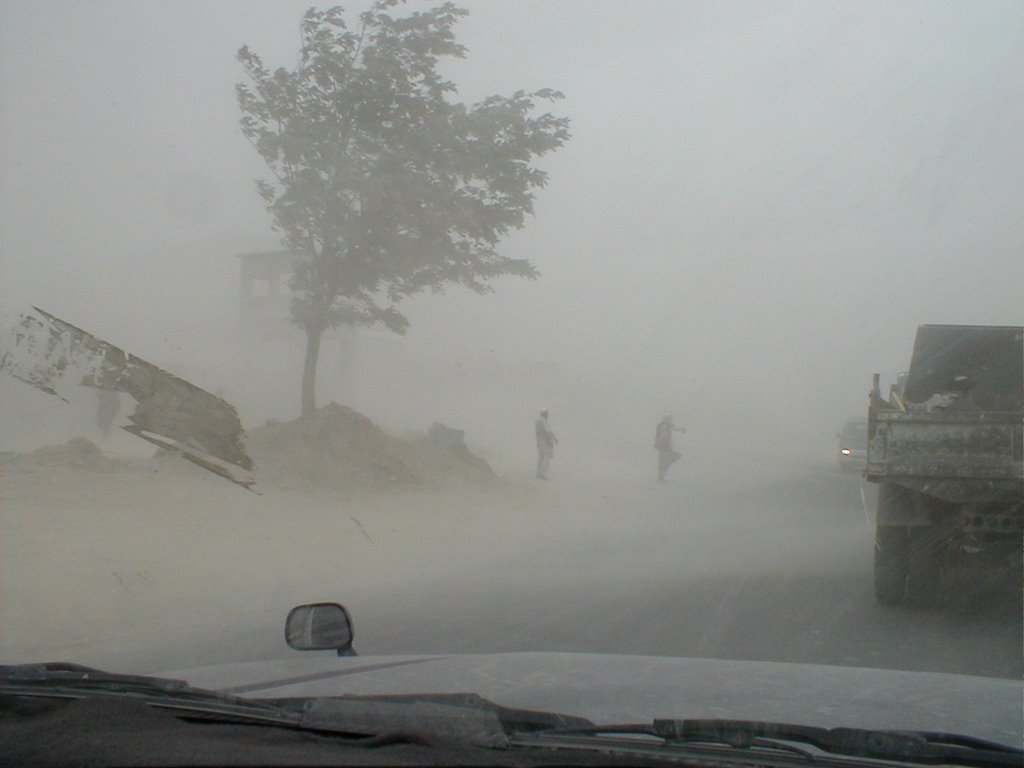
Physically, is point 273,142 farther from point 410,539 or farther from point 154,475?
point 410,539

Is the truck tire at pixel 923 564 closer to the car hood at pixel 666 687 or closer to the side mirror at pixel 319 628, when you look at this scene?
the car hood at pixel 666 687

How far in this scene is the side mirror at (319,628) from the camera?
12.8 ft

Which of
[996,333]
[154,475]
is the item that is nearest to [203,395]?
[154,475]

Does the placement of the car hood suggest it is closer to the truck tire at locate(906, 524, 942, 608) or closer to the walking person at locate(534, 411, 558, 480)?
the truck tire at locate(906, 524, 942, 608)

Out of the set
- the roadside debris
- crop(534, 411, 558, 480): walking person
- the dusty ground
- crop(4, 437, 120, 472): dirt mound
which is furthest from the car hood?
crop(534, 411, 558, 480): walking person

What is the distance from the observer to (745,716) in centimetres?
310

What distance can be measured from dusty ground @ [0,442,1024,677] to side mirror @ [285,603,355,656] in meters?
3.04

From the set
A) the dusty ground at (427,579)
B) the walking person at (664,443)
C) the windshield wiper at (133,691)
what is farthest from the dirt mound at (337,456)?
the windshield wiper at (133,691)

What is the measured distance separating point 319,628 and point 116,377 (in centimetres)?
455

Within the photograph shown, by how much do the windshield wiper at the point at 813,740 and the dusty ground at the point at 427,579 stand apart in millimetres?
4068

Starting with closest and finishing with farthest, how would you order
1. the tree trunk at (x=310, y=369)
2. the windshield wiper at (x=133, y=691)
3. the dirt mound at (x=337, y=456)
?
the windshield wiper at (x=133, y=691) < the dirt mound at (x=337, y=456) < the tree trunk at (x=310, y=369)

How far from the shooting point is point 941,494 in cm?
823

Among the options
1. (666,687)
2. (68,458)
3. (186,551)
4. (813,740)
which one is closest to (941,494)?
(666,687)

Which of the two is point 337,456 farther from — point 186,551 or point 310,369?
point 186,551
